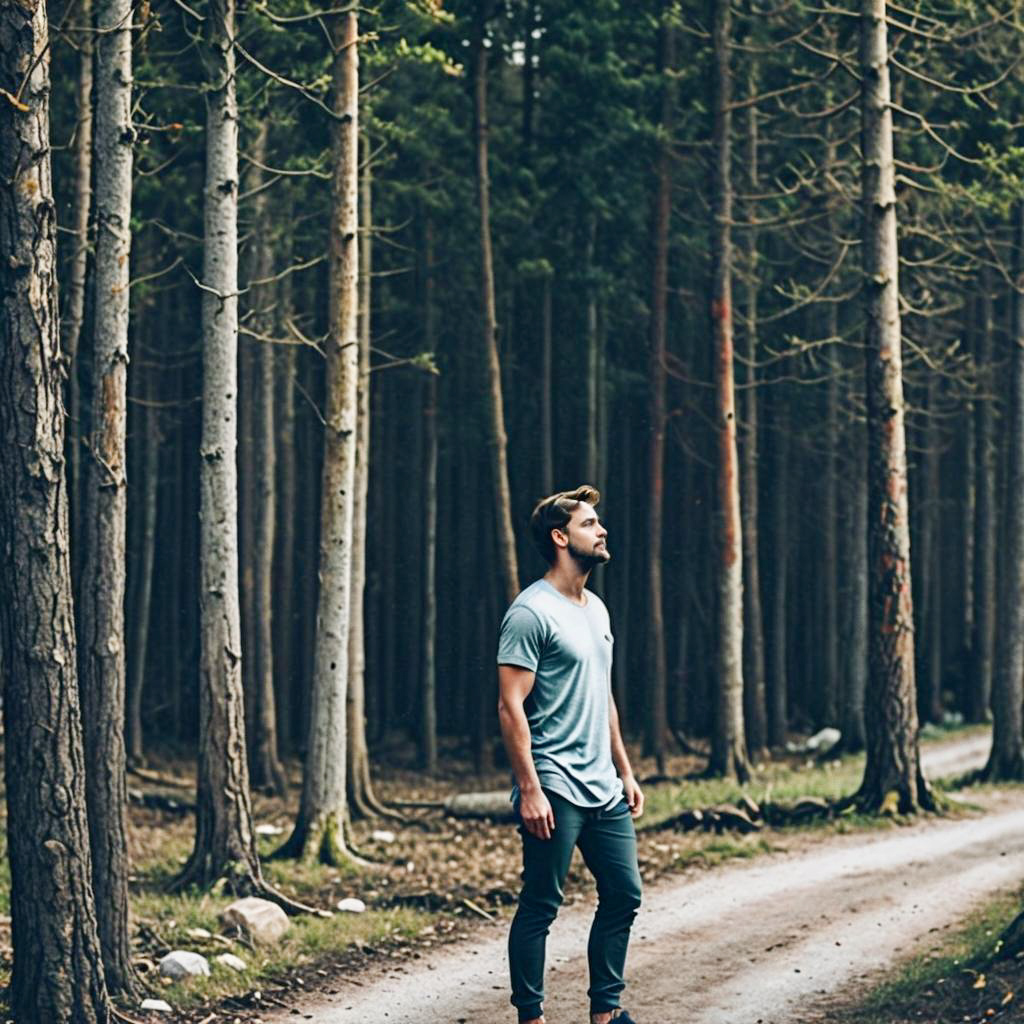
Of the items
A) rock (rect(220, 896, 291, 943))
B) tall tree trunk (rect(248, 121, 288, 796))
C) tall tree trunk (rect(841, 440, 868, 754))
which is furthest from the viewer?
tall tree trunk (rect(841, 440, 868, 754))

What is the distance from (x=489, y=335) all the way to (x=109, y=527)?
41.4 ft

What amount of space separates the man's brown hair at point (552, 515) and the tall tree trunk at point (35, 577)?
2.53 metres

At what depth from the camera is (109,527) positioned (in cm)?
1038

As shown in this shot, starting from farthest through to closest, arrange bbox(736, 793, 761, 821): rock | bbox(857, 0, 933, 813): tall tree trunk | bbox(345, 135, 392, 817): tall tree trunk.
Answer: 1. bbox(345, 135, 392, 817): tall tree trunk
2. bbox(736, 793, 761, 821): rock
3. bbox(857, 0, 933, 813): tall tree trunk

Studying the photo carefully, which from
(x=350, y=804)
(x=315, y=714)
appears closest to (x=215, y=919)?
(x=315, y=714)

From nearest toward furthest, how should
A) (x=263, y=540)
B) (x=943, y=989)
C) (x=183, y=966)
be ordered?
1. (x=943, y=989)
2. (x=183, y=966)
3. (x=263, y=540)

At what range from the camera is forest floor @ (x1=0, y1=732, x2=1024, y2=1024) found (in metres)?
9.42

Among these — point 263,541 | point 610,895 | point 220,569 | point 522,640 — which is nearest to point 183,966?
point 220,569

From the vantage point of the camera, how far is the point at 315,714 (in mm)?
15211

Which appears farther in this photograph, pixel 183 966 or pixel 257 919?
pixel 257 919

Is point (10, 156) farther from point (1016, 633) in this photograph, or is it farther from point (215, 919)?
point (1016, 633)

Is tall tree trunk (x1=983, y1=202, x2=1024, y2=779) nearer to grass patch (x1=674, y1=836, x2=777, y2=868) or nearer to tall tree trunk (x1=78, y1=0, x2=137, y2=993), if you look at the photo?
grass patch (x1=674, y1=836, x2=777, y2=868)

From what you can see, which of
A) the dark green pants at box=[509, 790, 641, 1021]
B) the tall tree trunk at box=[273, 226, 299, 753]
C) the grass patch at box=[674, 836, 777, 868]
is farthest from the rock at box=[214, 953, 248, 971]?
the tall tree trunk at box=[273, 226, 299, 753]

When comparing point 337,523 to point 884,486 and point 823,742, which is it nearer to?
point 884,486
